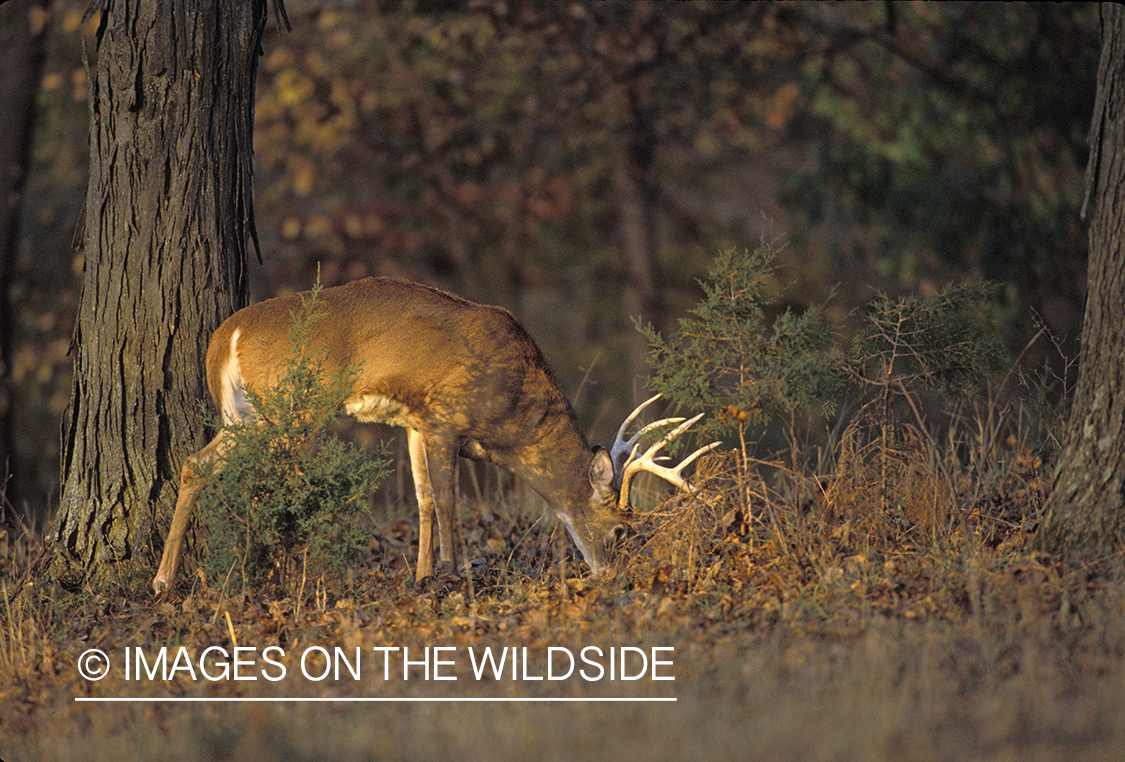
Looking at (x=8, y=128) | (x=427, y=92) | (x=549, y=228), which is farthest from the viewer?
(x=549, y=228)

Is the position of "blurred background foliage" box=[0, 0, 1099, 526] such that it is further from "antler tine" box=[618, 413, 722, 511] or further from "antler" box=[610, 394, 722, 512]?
"antler tine" box=[618, 413, 722, 511]

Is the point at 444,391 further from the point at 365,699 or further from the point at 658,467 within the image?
the point at 365,699

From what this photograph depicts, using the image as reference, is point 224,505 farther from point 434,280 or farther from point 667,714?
point 434,280

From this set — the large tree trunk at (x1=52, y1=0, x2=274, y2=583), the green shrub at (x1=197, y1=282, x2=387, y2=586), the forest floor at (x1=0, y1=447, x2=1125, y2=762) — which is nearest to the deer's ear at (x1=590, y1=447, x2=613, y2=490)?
the forest floor at (x1=0, y1=447, x2=1125, y2=762)

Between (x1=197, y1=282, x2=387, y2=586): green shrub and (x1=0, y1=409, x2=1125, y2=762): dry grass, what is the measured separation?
0.61 feet

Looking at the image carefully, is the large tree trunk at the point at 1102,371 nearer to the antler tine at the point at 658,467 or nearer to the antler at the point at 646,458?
the antler tine at the point at 658,467

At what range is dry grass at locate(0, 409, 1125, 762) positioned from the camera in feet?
13.0

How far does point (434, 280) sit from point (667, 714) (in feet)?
48.5

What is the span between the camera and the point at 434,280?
18531 millimetres

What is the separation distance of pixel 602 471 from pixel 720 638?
83.0 inches

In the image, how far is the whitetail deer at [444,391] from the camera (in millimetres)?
6527

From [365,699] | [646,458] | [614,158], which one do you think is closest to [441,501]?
[646,458]

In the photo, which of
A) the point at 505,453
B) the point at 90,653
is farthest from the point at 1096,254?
the point at 90,653

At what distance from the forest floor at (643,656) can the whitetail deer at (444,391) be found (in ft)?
1.33
